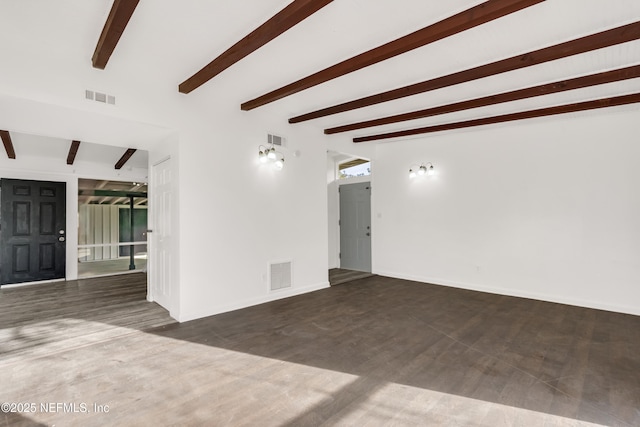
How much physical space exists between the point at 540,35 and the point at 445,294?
390cm

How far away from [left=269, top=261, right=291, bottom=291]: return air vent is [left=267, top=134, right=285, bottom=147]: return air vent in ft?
6.42

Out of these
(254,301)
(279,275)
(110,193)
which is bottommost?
(254,301)

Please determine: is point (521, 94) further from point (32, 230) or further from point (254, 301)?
point (32, 230)

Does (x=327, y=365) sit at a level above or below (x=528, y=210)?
below

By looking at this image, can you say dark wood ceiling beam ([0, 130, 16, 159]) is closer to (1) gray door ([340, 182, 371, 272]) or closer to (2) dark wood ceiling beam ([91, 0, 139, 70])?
(2) dark wood ceiling beam ([91, 0, 139, 70])

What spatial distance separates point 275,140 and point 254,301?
8.39 feet

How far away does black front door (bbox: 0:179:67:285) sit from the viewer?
5.79m

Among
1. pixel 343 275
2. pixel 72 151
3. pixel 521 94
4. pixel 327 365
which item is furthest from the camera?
pixel 343 275

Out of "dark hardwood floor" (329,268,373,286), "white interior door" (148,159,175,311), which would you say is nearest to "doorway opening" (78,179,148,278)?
"white interior door" (148,159,175,311)

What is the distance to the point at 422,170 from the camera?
5.97m

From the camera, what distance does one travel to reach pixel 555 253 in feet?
15.3

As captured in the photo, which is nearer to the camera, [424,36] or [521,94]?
[424,36]

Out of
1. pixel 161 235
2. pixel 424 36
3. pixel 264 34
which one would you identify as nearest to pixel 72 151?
pixel 161 235

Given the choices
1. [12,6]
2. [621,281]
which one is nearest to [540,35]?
[621,281]
